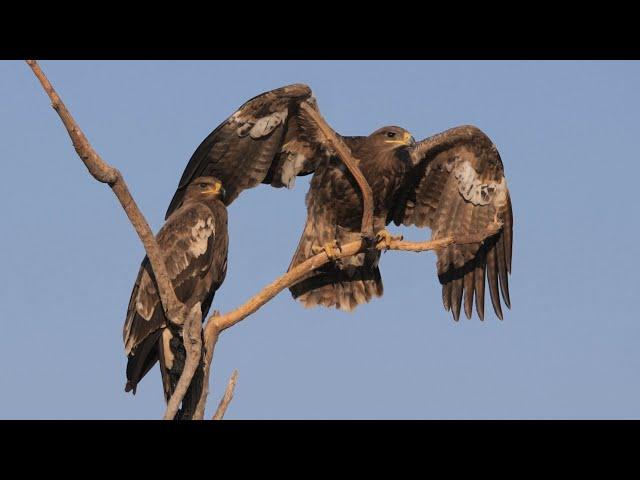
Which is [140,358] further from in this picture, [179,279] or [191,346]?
[191,346]

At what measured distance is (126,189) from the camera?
8.38 m

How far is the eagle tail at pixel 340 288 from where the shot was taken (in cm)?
1179

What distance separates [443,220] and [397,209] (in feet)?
1.87

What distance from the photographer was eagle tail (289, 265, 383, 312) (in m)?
11.8

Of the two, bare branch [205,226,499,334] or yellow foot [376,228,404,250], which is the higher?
yellow foot [376,228,404,250]

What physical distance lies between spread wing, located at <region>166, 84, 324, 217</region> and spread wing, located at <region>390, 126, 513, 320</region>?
55.1 inches

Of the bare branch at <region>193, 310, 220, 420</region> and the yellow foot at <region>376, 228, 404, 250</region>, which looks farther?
the yellow foot at <region>376, 228, 404, 250</region>

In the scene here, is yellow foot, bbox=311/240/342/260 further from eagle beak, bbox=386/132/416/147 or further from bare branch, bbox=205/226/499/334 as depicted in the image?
eagle beak, bbox=386/132/416/147

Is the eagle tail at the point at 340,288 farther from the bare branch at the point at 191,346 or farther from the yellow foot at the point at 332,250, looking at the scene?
the bare branch at the point at 191,346

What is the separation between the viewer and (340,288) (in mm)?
11891

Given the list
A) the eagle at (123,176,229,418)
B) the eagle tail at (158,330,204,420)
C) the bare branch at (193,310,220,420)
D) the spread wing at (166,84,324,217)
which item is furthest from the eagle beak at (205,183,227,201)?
the bare branch at (193,310,220,420)

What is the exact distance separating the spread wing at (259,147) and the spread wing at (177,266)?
0.53 meters
